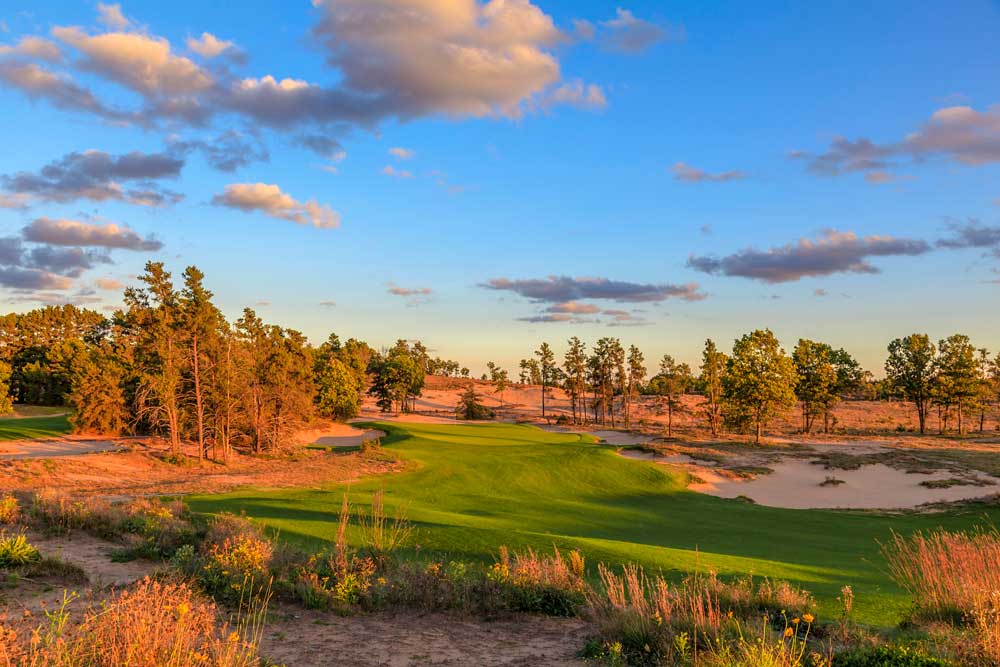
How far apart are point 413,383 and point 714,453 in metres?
60.2

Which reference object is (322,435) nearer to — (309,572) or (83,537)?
(83,537)

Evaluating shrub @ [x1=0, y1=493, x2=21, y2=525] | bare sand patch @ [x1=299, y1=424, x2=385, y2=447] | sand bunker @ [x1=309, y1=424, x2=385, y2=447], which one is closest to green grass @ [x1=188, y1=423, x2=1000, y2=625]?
shrub @ [x1=0, y1=493, x2=21, y2=525]

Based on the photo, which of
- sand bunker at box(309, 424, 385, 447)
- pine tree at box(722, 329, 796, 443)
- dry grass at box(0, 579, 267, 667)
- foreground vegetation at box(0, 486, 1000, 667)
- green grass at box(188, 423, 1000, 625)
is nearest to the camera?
dry grass at box(0, 579, 267, 667)

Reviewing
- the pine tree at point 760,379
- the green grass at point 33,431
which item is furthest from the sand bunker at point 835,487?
the green grass at point 33,431

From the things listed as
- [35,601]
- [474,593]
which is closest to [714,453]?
[474,593]

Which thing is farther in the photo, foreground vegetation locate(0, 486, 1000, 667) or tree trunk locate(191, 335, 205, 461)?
tree trunk locate(191, 335, 205, 461)

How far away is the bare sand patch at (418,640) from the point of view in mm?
8031

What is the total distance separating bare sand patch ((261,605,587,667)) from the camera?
8031mm

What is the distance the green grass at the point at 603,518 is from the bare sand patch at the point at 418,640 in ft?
12.3

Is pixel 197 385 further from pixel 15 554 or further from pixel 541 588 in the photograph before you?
pixel 541 588

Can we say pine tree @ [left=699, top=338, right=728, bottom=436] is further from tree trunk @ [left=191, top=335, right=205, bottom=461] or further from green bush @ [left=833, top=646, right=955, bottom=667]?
green bush @ [left=833, top=646, right=955, bottom=667]

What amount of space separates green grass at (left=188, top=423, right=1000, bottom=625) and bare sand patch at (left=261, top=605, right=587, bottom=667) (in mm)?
3742

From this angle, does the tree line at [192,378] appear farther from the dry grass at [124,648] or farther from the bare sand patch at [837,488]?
the dry grass at [124,648]

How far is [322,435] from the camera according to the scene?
6844 centimetres
